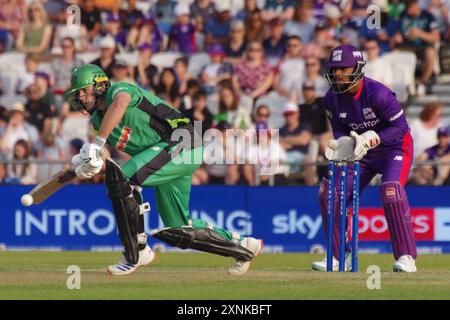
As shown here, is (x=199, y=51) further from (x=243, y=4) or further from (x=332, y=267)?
(x=332, y=267)

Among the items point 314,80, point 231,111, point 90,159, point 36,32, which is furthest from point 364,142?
point 36,32

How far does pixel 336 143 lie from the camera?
11172 millimetres

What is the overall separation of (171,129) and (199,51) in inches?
360

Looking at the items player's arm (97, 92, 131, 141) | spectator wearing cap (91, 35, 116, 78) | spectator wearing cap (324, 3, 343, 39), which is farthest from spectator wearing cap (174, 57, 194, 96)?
player's arm (97, 92, 131, 141)

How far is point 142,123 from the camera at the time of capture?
1073 cm

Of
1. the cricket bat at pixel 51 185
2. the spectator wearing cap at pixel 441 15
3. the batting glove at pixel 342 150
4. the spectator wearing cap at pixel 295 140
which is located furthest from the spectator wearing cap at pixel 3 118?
the batting glove at pixel 342 150

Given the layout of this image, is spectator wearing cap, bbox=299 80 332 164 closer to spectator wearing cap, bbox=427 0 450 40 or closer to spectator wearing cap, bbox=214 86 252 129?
spectator wearing cap, bbox=214 86 252 129

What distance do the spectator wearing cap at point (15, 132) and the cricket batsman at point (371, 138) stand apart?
7.81 metres

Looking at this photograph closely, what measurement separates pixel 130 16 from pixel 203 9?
1180 mm

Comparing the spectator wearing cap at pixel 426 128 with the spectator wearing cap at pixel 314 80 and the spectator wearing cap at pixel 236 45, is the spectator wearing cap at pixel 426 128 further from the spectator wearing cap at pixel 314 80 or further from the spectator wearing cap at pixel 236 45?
the spectator wearing cap at pixel 236 45

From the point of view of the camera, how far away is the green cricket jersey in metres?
10.7

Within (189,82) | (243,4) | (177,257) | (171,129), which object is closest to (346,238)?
Result: (171,129)

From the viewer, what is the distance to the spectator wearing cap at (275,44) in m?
19.1

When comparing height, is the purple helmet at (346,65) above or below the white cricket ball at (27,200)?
above
